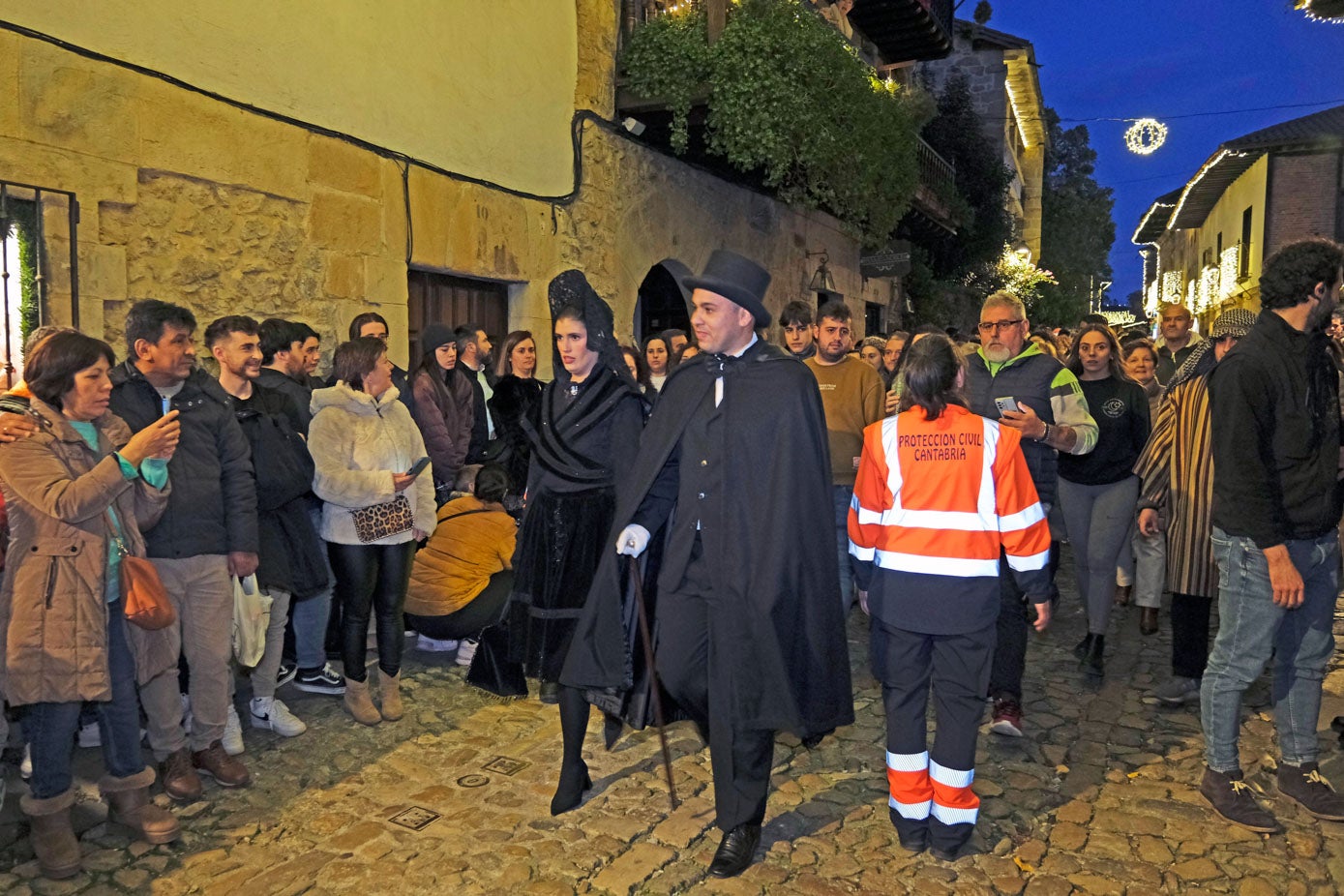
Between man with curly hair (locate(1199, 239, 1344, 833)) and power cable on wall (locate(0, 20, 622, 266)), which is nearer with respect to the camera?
man with curly hair (locate(1199, 239, 1344, 833))

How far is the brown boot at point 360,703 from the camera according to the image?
4.89 metres

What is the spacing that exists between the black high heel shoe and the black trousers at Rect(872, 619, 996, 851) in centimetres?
120

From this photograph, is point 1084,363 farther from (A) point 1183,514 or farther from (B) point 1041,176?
(B) point 1041,176

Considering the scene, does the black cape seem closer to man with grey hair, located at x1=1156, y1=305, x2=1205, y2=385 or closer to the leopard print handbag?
the leopard print handbag

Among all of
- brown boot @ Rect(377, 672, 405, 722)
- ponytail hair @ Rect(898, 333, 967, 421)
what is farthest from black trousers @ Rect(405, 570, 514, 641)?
ponytail hair @ Rect(898, 333, 967, 421)

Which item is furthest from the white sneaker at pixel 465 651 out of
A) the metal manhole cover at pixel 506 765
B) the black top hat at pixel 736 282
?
the black top hat at pixel 736 282

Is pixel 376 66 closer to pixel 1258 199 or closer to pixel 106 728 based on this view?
pixel 106 728

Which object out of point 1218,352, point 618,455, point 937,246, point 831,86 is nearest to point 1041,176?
point 937,246

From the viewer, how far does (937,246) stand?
21.5 m

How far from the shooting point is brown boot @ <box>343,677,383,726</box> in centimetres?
489

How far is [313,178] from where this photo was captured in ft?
22.5

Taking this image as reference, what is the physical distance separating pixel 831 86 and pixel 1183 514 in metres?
6.61

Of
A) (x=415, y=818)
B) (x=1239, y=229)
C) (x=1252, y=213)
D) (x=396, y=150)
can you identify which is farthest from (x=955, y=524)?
(x=1239, y=229)

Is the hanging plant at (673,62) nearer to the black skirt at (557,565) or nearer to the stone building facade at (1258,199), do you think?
the black skirt at (557,565)
